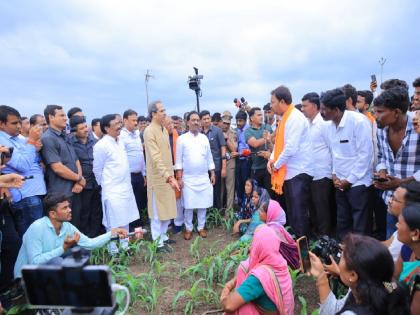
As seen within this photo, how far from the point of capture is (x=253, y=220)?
4387 millimetres

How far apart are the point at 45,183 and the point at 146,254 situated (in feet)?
4.87

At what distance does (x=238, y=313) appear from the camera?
2.37 meters

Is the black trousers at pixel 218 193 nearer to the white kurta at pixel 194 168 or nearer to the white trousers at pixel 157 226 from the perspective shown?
the white kurta at pixel 194 168

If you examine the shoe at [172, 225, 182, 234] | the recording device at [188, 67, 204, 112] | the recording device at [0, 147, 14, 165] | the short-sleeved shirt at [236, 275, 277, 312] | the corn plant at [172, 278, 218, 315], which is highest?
the recording device at [188, 67, 204, 112]

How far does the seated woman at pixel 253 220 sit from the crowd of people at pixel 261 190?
0.02 m

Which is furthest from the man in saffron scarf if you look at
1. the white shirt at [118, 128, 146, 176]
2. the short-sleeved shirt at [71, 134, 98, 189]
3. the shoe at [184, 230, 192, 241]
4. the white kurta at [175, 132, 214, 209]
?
the short-sleeved shirt at [71, 134, 98, 189]

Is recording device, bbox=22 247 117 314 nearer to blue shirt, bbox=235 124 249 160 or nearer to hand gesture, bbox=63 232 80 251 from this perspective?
hand gesture, bbox=63 232 80 251

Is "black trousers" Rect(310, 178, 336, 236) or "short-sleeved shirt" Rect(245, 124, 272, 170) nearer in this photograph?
"black trousers" Rect(310, 178, 336, 236)

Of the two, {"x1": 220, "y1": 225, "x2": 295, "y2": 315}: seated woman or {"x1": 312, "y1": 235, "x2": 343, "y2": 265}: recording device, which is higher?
{"x1": 312, "y1": 235, "x2": 343, "y2": 265}: recording device

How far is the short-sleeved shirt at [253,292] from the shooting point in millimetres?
2299

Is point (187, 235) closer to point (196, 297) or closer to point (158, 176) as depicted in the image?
point (158, 176)

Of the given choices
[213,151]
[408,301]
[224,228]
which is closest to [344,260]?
[408,301]

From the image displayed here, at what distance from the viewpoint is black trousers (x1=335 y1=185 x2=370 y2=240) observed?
11.6ft

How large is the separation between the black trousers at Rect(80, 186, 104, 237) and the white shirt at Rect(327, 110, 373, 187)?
321 centimetres
